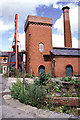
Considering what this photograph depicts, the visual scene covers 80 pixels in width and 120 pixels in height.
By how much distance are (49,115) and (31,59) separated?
13.5 metres

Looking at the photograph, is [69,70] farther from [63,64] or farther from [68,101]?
[68,101]

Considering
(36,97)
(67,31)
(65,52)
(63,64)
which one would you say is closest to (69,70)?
(63,64)

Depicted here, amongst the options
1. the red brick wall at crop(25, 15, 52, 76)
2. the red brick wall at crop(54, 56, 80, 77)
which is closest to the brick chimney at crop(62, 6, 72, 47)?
the red brick wall at crop(25, 15, 52, 76)

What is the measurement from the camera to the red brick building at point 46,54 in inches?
630

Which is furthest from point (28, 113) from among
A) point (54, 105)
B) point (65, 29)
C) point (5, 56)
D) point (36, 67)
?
point (5, 56)

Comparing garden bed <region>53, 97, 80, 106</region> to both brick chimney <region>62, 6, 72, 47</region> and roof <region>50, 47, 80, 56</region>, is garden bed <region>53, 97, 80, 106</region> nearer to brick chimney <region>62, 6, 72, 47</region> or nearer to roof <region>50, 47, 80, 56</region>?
roof <region>50, 47, 80, 56</region>

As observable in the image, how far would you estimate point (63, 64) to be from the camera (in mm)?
16047

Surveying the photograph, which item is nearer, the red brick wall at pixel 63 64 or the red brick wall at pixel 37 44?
the red brick wall at pixel 63 64

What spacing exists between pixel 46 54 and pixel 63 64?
322cm

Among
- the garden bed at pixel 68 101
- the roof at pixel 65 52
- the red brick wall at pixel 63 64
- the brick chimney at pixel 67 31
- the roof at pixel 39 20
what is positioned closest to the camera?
the garden bed at pixel 68 101

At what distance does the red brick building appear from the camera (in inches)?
630

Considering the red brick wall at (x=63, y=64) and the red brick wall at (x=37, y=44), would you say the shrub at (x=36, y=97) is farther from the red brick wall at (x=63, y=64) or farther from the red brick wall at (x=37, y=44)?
the red brick wall at (x=37, y=44)

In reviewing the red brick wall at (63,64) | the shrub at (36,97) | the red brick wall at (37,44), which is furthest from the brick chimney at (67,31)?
the shrub at (36,97)

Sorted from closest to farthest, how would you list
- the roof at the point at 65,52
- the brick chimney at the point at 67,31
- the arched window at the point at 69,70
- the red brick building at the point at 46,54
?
the red brick building at the point at 46,54 → the roof at the point at 65,52 → the arched window at the point at 69,70 → the brick chimney at the point at 67,31
